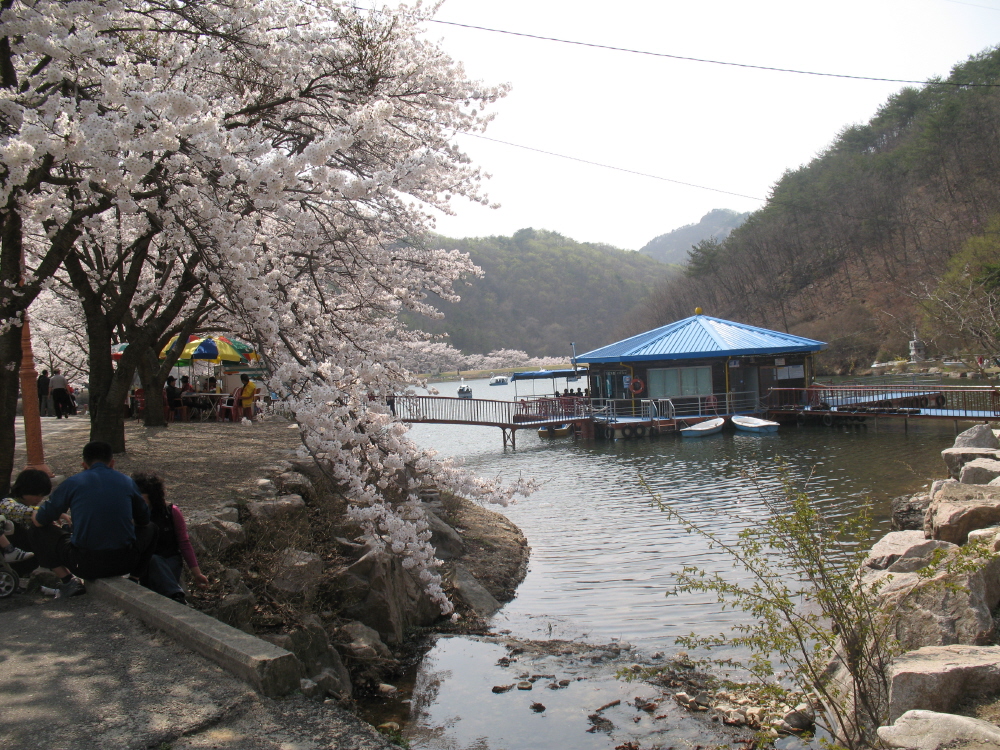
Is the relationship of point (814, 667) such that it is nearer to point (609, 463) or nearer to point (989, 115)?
point (609, 463)

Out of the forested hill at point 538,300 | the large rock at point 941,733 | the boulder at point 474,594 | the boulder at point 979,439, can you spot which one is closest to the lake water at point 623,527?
the boulder at point 474,594

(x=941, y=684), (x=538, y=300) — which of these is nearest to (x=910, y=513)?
(x=941, y=684)

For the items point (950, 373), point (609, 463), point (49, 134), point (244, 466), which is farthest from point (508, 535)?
point (950, 373)

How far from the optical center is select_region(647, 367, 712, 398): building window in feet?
110

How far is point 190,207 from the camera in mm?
6945

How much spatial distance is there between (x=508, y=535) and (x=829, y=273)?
234ft

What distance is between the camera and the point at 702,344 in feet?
109

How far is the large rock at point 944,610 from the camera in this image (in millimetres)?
5770

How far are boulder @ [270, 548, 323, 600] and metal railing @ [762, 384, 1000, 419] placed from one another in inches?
1002

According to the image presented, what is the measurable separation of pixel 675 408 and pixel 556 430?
6024mm

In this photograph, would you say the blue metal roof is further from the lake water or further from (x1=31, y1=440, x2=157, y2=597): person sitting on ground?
(x1=31, y1=440, x2=157, y2=597): person sitting on ground

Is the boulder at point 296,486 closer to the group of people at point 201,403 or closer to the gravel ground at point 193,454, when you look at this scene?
the gravel ground at point 193,454

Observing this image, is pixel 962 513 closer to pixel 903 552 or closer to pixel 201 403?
pixel 903 552

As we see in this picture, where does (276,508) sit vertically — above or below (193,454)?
below
